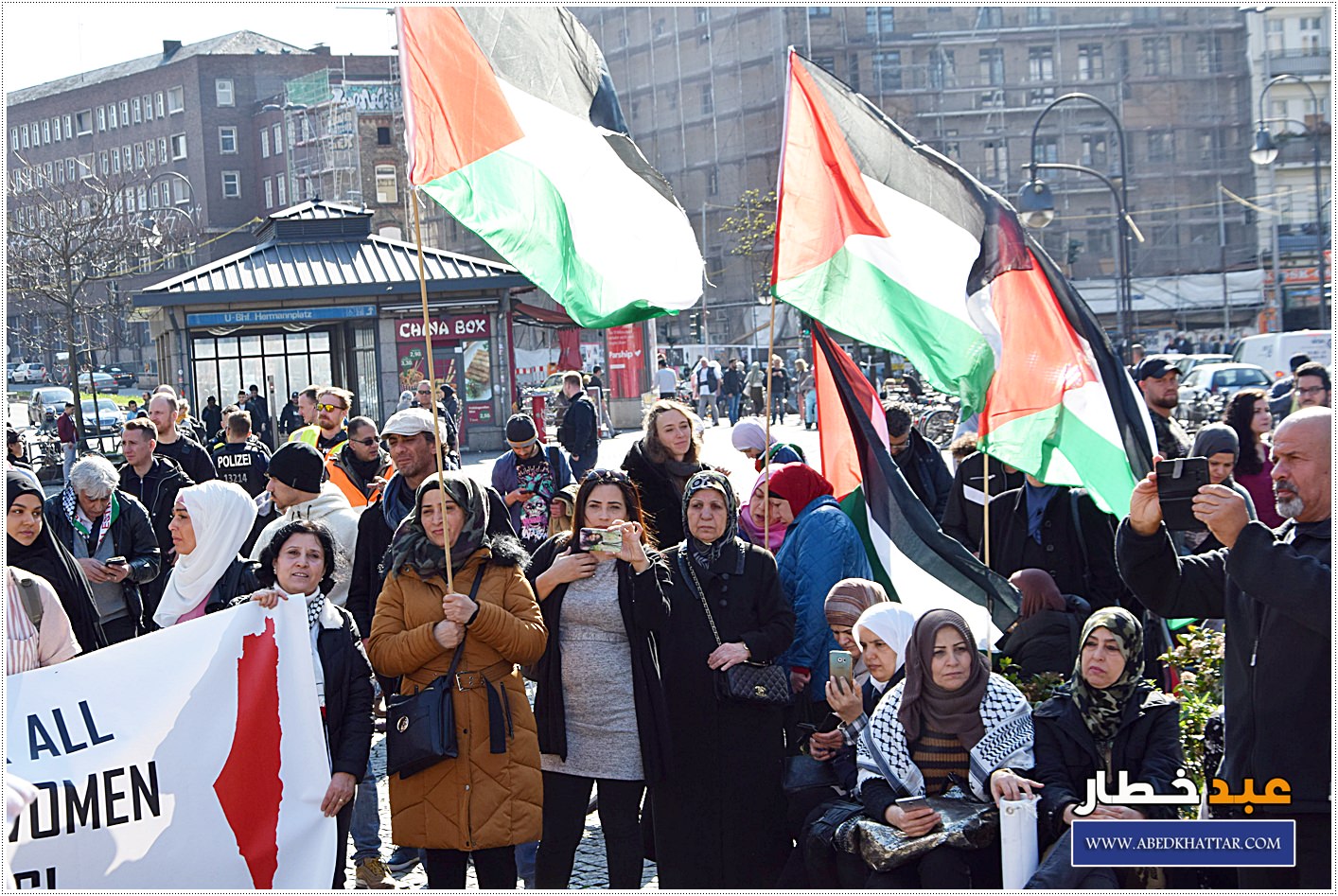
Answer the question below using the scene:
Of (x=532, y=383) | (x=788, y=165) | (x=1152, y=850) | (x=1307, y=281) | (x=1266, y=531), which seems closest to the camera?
A: (x=1266, y=531)

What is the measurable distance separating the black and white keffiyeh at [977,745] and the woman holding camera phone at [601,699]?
77 centimetres

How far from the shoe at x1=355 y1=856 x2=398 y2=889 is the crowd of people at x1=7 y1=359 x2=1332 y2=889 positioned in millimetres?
11

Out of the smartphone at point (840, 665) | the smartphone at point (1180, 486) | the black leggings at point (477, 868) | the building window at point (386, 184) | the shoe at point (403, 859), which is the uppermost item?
the building window at point (386, 184)

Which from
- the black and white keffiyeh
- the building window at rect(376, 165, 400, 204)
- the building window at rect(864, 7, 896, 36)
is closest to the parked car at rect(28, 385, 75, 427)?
the building window at rect(376, 165, 400, 204)

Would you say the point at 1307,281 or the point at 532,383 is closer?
the point at 532,383

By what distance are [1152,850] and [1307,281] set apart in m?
63.9

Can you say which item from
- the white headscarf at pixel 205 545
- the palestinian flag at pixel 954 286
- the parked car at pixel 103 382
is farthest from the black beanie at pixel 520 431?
the parked car at pixel 103 382

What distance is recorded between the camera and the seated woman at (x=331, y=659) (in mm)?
5262

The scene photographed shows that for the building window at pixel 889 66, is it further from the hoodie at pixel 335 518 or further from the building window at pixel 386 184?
the hoodie at pixel 335 518

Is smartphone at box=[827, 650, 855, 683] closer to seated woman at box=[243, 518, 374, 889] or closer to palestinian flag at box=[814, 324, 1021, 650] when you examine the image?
palestinian flag at box=[814, 324, 1021, 650]

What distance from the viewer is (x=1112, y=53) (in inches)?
2532

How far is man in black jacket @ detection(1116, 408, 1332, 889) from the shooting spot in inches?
158

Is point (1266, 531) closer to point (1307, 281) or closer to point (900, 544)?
point (900, 544)

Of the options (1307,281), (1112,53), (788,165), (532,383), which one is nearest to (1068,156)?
(1112,53)
